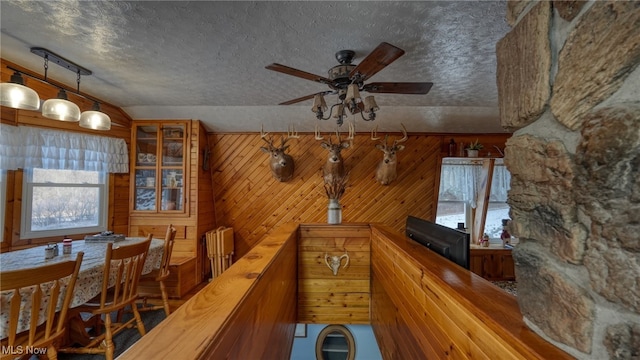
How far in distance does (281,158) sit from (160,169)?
1.89 m

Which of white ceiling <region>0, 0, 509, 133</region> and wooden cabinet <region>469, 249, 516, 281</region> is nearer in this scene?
white ceiling <region>0, 0, 509, 133</region>

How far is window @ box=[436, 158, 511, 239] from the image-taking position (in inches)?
184

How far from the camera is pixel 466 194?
189 inches

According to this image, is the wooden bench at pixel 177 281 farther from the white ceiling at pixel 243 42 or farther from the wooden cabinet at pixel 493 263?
the wooden cabinet at pixel 493 263

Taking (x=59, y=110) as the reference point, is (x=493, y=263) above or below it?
below

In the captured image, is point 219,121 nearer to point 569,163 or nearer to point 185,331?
point 185,331

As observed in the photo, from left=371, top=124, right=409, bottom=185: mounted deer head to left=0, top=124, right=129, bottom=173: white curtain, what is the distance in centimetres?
375

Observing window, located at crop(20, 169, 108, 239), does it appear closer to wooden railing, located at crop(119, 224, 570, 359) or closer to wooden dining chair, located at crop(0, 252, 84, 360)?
wooden dining chair, located at crop(0, 252, 84, 360)

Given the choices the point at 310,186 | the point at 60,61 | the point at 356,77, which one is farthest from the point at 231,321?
the point at 310,186

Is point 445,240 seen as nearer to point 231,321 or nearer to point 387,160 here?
point 231,321

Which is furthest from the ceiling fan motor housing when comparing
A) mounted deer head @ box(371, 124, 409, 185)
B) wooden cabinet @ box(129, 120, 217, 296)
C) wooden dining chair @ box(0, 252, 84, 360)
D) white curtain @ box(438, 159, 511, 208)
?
white curtain @ box(438, 159, 511, 208)

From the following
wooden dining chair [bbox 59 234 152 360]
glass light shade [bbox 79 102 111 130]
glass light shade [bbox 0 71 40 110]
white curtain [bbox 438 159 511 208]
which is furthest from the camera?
white curtain [bbox 438 159 511 208]

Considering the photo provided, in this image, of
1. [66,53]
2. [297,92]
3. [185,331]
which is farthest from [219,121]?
[185,331]

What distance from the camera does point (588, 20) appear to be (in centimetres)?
51
